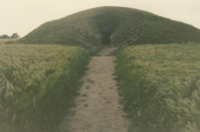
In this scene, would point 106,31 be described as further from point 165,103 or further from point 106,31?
point 165,103

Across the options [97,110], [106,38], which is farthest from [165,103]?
[106,38]

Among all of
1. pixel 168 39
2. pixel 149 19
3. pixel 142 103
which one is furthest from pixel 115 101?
pixel 149 19

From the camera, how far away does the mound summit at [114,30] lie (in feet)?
97.2

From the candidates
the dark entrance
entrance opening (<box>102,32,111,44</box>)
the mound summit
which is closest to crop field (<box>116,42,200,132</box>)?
the mound summit

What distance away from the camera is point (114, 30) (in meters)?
33.1

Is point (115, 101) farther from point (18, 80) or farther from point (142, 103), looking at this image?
point (18, 80)

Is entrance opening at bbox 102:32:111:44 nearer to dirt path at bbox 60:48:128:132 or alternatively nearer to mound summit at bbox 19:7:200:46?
mound summit at bbox 19:7:200:46

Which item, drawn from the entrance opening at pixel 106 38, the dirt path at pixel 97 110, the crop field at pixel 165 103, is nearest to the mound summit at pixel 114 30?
the entrance opening at pixel 106 38

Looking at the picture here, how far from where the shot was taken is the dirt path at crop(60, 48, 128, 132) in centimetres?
613

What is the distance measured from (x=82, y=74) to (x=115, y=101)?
481 centimetres

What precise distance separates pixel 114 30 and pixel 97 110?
89.6 feet

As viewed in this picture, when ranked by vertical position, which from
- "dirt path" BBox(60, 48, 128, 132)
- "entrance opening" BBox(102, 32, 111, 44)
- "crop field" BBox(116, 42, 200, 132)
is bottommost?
"dirt path" BBox(60, 48, 128, 132)

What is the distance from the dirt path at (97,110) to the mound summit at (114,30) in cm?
1856

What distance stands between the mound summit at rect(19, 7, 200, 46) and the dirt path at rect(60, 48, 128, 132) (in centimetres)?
1856
